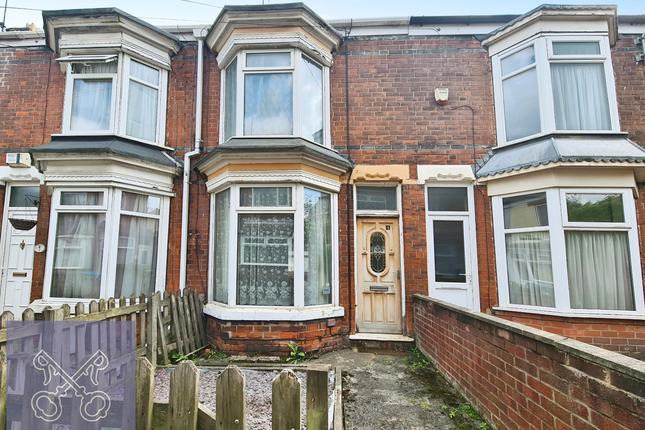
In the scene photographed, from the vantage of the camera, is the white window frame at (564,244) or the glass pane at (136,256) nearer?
the white window frame at (564,244)

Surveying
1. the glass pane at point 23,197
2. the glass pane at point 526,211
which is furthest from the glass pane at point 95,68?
the glass pane at point 526,211

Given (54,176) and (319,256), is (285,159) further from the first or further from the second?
(54,176)

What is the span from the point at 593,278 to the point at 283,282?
4988mm

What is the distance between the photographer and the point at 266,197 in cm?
584

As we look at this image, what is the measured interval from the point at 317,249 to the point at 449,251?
2.50 m

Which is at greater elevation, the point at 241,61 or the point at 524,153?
the point at 241,61

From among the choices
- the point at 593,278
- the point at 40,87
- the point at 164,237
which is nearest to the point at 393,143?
the point at 593,278

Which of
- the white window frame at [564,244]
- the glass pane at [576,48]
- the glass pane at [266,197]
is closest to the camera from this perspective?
the white window frame at [564,244]

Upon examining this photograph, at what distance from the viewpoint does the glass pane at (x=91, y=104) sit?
6.61m

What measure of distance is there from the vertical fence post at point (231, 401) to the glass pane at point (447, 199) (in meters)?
5.53

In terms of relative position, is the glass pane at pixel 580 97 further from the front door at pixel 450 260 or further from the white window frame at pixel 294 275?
the white window frame at pixel 294 275

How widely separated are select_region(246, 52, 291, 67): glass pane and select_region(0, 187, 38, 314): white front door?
5139 millimetres

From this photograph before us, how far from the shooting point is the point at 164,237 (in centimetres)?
656

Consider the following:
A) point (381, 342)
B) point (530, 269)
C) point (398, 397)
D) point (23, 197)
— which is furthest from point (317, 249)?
point (23, 197)
